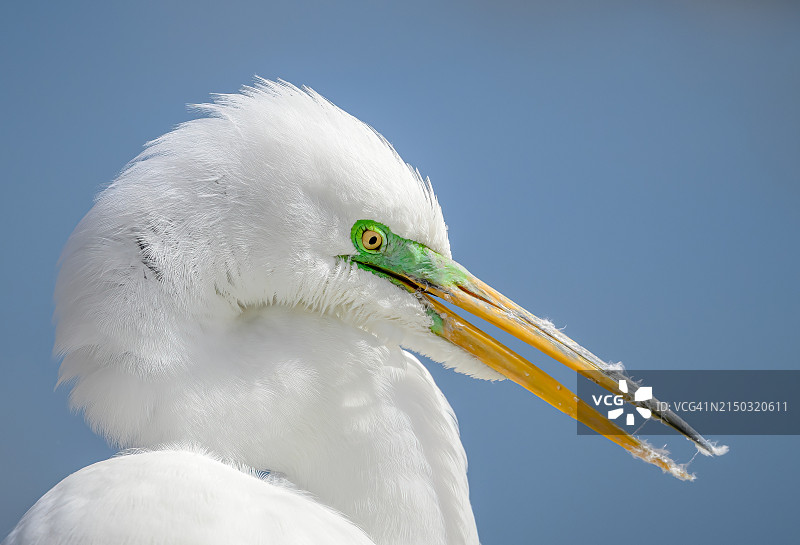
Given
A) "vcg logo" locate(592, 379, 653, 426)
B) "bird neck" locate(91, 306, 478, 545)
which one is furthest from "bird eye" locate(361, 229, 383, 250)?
"vcg logo" locate(592, 379, 653, 426)

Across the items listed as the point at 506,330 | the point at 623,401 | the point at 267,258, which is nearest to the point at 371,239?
the point at 267,258

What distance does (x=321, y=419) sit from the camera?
0.92 meters

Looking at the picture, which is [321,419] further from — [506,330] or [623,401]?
[623,401]

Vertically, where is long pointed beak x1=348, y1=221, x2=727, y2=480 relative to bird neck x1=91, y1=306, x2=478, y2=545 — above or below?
above

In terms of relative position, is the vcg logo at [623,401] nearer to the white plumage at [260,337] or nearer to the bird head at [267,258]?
the bird head at [267,258]

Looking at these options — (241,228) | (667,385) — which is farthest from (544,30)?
(241,228)

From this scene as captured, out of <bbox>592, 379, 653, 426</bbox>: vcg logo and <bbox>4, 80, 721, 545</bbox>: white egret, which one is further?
<bbox>592, 379, 653, 426</bbox>: vcg logo

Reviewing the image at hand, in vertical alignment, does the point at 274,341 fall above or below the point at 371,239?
below

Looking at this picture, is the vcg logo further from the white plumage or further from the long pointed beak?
the white plumage

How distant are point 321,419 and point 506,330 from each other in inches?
12.4

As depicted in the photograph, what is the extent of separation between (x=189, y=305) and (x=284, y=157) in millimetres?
244

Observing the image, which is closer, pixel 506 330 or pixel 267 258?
pixel 267 258

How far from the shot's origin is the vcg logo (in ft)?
3.19

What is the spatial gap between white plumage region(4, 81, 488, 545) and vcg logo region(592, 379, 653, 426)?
9.9 inches
